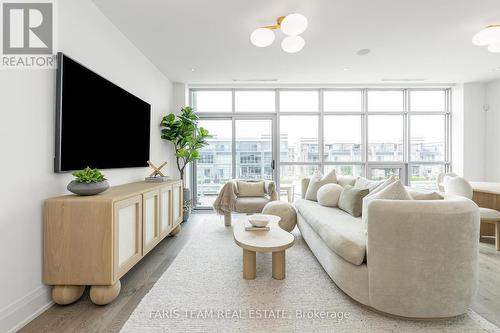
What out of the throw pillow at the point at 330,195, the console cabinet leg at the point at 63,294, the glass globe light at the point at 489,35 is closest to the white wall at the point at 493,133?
the glass globe light at the point at 489,35

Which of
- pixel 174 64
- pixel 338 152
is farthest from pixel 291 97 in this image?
pixel 174 64

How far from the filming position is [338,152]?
498 centimetres

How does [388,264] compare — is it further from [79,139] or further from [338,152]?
[338,152]

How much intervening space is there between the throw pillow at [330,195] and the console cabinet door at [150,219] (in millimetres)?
2103

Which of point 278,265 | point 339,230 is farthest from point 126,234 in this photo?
point 339,230

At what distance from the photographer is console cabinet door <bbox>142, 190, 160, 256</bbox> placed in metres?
2.17

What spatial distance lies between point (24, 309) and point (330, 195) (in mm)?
3067

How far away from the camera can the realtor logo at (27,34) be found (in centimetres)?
154

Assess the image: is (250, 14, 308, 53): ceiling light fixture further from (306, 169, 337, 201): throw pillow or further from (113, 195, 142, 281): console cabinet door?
(113, 195, 142, 281): console cabinet door

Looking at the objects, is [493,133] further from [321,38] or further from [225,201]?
[225,201]

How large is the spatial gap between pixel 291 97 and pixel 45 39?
13.5 ft

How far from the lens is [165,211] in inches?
111

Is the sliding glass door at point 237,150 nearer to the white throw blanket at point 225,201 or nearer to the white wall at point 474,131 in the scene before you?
the white throw blanket at point 225,201

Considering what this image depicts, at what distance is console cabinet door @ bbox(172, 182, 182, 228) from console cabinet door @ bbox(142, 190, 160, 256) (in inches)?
22.3
